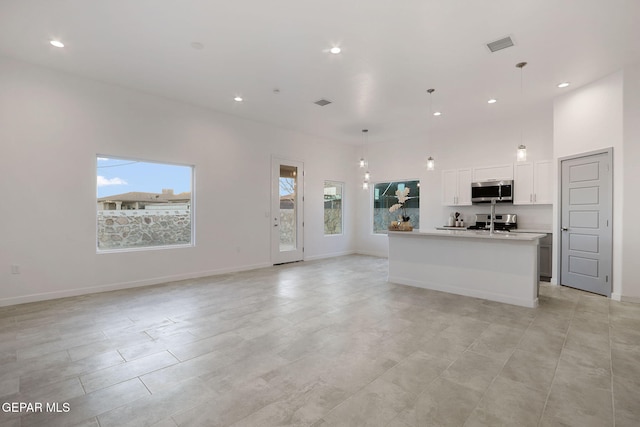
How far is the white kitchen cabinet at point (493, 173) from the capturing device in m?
6.14

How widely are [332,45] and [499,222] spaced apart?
4924 millimetres

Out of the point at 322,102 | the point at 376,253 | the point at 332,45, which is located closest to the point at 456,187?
the point at 376,253

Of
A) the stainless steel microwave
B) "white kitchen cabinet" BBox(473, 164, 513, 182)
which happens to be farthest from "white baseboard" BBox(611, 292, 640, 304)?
"white kitchen cabinet" BBox(473, 164, 513, 182)

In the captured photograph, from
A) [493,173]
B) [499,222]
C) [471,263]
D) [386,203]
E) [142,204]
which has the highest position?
[493,173]

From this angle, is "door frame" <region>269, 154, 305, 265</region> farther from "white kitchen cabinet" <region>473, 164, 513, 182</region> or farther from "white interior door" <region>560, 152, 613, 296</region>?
"white interior door" <region>560, 152, 613, 296</region>

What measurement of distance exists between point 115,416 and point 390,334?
2.30 metres

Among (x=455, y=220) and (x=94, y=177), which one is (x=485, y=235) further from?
(x=94, y=177)

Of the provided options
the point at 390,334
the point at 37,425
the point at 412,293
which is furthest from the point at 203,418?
the point at 412,293

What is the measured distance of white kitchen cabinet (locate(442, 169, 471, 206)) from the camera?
6.69 meters

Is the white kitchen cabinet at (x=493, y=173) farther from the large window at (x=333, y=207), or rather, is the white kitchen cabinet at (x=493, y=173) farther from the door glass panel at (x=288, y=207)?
the door glass panel at (x=288, y=207)

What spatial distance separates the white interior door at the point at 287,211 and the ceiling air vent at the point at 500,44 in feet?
15.2

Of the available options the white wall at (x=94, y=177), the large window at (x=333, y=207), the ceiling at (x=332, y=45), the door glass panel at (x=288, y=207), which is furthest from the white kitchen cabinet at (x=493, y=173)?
the white wall at (x=94, y=177)

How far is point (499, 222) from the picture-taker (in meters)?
6.24

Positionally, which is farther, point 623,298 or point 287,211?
point 287,211
